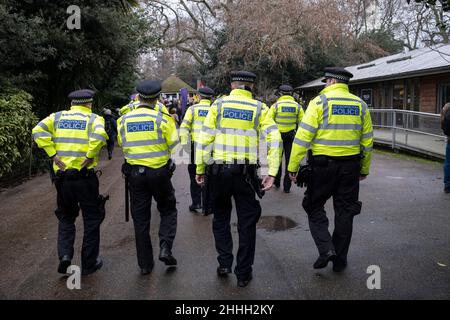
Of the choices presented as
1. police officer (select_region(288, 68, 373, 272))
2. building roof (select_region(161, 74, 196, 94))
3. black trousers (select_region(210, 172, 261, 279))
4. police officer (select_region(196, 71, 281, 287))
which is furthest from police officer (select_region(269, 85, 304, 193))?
building roof (select_region(161, 74, 196, 94))

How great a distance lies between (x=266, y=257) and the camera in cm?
480

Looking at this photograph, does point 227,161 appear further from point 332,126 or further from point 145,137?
point 332,126

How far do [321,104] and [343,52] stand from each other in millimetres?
29164

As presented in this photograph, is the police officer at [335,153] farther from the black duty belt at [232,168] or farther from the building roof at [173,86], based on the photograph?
the building roof at [173,86]

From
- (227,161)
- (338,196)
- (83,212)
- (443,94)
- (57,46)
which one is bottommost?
(83,212)

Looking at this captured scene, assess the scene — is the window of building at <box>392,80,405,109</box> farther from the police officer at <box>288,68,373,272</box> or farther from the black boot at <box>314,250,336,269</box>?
the black boot at <box>314,250,336,269</box>

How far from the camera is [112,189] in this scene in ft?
29.8

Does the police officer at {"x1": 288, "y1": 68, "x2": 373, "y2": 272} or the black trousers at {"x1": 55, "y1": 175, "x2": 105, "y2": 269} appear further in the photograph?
the black trousers at {"x1": 55, "y1": 175, "x2": 105, "y2": 269}

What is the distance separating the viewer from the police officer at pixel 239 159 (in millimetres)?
4090

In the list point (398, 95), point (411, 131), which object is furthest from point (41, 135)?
point (398, 95)

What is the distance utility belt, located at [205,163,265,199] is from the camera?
408 cm

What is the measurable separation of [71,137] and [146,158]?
31.7 inches

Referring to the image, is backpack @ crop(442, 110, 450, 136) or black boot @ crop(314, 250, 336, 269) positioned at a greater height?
backpack @ crop(442, 110, 450, 136)
